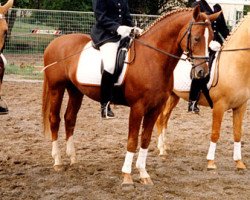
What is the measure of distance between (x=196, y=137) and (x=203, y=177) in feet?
7.95

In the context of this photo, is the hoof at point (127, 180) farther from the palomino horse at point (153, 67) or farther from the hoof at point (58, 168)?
the hoof at point (58, 168)

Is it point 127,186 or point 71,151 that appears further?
point 71,151

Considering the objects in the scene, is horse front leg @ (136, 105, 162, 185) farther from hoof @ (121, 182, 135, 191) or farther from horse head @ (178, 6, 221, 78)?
horse head @ (178, 6, 221, 78)

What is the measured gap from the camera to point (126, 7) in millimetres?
6371

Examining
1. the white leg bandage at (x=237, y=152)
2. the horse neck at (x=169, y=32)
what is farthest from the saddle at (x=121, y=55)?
the white leg bandage at (x=237, y=152)

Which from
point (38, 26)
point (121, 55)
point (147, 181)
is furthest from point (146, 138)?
point (38, 26)

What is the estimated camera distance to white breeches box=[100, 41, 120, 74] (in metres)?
6.00

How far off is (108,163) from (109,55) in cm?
177

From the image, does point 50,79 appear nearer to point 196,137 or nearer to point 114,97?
point 114,97

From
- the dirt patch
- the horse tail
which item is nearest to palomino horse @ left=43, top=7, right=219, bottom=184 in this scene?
the dirt patch

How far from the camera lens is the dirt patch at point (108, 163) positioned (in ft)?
19.0

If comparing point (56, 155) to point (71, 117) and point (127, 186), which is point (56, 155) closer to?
point (71, 117)

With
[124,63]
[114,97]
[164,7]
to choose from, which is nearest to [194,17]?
[124,63]

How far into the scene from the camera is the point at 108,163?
7078mm
